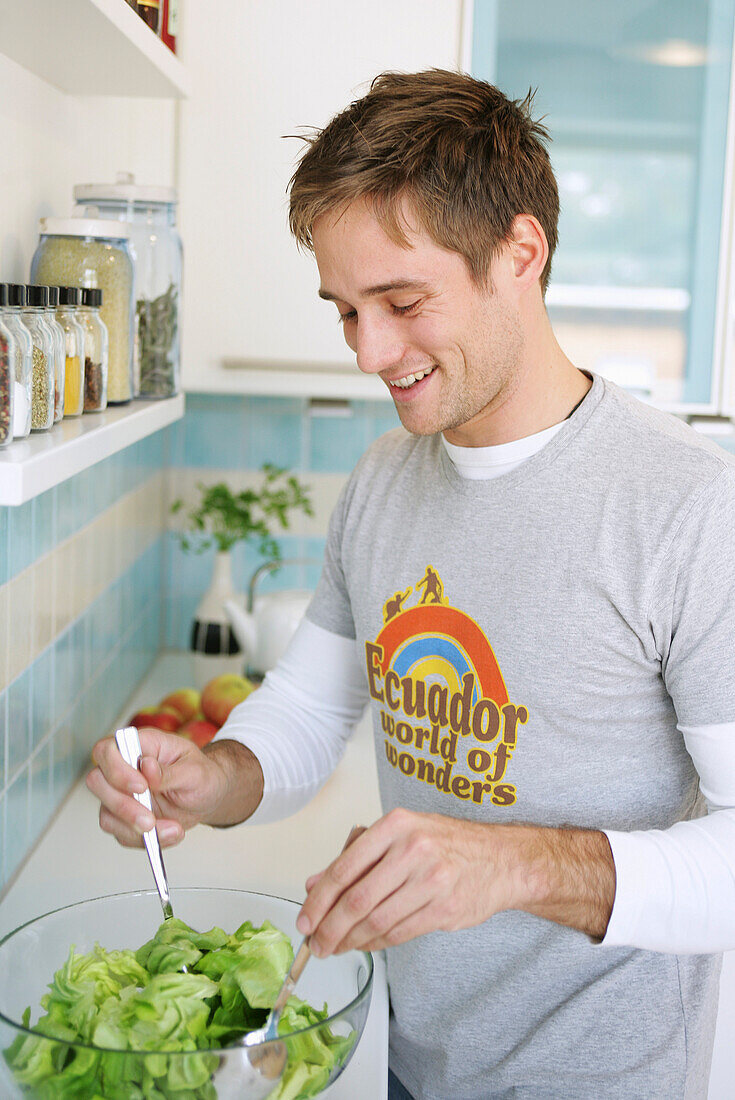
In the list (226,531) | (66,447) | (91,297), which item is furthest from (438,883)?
(226,531)

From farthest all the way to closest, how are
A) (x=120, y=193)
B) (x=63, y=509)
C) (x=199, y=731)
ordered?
(x=199, y=731)
(x=63, y=509)
(x=120, y=193)

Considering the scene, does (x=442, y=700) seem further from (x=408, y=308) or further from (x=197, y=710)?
(x=197, y=710)

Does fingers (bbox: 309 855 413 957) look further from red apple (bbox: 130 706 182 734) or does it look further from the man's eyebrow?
red apple (bbox: 130 706 182 734)

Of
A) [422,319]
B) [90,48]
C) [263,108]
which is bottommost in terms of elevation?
[422,319]

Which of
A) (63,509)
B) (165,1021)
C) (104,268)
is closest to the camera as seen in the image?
(165,1021)

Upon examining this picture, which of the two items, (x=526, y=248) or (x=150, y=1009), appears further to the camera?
(x=526, y=248)

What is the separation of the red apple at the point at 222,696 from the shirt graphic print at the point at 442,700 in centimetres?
70

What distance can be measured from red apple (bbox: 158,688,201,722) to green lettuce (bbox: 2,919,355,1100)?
1040 millimetres

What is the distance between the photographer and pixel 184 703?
1.87 m

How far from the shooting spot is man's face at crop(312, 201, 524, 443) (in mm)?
972

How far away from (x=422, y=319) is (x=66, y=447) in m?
0.33

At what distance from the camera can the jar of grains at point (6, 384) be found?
814 millimetres

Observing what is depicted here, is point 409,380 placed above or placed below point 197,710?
above

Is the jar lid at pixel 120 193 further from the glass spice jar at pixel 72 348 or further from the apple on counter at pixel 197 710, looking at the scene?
the apple on counter at pixel 197 710
